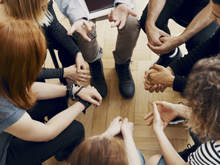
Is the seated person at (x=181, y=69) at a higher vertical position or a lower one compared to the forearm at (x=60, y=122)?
higher

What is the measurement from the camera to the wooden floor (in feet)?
4.55

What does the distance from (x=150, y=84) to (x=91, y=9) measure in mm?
588

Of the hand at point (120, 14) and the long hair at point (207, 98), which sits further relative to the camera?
the hand at point (120, 14)

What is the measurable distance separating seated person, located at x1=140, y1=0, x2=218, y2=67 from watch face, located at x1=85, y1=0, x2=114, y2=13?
0.24m

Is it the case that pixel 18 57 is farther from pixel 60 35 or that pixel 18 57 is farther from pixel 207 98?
pixel 207 98

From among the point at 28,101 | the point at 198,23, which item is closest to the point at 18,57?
the point at 28,101

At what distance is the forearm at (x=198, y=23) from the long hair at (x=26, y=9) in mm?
775

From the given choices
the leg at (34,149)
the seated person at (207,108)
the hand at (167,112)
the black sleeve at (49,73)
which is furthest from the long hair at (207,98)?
the black sleeve at (49,73)

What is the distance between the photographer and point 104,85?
5.15ft

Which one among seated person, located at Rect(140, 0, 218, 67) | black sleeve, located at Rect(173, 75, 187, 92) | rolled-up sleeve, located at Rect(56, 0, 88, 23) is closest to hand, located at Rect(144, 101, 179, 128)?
black sleeve, located at Rect(173, 75, 187, 92)

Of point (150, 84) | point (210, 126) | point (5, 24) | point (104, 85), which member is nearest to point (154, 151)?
point (150, 84)

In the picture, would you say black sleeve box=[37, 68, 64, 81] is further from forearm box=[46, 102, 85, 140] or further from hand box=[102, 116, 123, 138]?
hand box=[102, 116, 123, 138]

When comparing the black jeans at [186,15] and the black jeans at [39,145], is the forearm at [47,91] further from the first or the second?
the black jeans at [186,15]

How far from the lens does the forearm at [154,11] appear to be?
1.30 m
